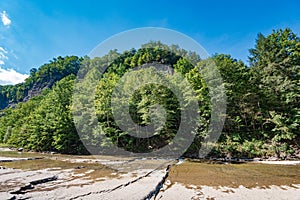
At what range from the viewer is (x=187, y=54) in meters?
54.0

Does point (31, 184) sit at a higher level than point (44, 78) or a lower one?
lower

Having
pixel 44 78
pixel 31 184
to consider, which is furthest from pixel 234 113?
pixel 44 78

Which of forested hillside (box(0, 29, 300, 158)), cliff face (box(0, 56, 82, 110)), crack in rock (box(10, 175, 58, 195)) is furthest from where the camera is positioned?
cliff face (box(0, 56, 82, 110))

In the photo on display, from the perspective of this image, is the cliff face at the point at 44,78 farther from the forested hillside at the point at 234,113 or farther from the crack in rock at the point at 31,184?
the crack in rock at the point at 31,184

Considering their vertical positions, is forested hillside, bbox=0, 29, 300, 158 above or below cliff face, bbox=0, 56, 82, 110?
below

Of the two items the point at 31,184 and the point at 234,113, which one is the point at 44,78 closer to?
the point at 234,113

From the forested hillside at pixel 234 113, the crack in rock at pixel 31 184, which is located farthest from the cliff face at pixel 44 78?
the crack in rock at pixel 31 184

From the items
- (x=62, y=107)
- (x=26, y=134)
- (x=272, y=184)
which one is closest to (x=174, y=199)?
(x=272, y=184)

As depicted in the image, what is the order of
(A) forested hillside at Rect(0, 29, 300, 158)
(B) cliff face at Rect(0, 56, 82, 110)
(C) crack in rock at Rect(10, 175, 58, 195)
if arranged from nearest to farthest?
→ (C) crack in rock at Rect(10, 175, 58, 195), (A) forested hillside at Rect(0, 29, 300, 158), (B) cliff face at Rect(0, 56, 82, 110)

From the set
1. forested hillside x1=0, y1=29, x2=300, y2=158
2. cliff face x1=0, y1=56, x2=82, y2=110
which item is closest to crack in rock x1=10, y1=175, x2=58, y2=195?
forested hillside x1=0, y1=29, x2=300, y2=158

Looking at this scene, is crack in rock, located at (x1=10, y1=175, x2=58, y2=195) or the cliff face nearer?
crack in rock, located at (x1=10, y1=175, x2=58, y2=195)

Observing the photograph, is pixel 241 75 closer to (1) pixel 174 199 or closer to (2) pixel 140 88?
(2) pixel 140 88

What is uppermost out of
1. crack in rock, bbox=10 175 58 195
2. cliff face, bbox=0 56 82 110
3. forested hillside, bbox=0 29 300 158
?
cliff face, bbox=0 56 82 110

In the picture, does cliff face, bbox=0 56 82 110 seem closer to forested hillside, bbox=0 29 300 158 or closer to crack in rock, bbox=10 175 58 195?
forested hillside, bbox=0 29 300 158
